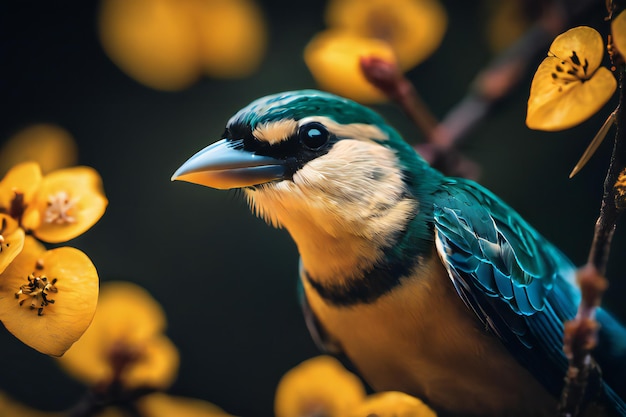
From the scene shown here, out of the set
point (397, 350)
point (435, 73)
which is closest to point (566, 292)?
point (397, 350)

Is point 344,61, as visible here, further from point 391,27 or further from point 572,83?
point 572,83

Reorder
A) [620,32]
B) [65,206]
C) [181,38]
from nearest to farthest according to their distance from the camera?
[620,32], [65,206], [181,38]

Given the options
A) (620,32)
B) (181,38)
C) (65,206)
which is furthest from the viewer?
(181,38)

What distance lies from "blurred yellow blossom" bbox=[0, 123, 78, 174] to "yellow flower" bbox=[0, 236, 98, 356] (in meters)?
0.12

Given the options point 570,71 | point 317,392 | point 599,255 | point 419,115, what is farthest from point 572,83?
point 317,392

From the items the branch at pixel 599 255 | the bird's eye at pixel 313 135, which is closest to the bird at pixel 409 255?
the bird's eye at pixel 313 135

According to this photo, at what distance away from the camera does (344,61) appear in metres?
0.60

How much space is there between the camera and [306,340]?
2.38 ft

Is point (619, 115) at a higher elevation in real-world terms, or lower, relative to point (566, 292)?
higher

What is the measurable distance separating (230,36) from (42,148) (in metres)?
0.25

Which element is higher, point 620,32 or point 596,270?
point 620,32

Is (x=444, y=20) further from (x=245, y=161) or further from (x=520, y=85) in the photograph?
(x=245, y=161)

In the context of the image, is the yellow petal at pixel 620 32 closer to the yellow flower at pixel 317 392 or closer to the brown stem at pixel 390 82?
the brown stem at pixel 390 82

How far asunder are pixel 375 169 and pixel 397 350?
165 mm
